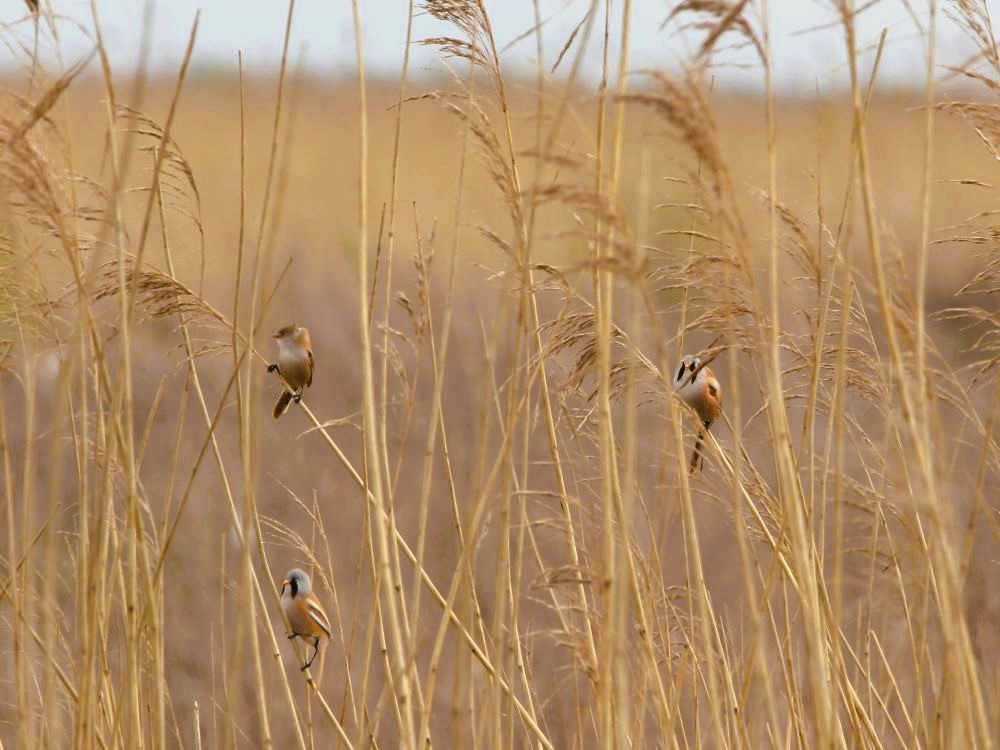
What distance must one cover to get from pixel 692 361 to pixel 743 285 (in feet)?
2.88

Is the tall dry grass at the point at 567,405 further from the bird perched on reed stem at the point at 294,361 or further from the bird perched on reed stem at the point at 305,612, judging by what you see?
the bird perched on reed stem at the point at 294,361

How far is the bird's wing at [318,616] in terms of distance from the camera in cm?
285

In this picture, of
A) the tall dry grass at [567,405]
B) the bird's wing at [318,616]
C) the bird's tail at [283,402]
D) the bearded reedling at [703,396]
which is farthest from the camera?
the bird's tail at [283,402]

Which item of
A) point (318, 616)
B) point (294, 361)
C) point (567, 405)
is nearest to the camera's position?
point (567, 405)

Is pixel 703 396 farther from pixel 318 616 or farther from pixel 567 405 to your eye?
pixel 318 616

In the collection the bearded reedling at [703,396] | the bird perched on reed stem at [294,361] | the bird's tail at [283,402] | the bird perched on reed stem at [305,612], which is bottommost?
the bird perched on reed stem at [305,612]

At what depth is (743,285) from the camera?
6.05 feet

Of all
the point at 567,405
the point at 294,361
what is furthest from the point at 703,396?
the point at 294,361

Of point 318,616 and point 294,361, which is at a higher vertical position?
point 294,361

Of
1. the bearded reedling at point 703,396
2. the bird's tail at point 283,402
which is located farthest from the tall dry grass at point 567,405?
the bird's tail at point 283,402

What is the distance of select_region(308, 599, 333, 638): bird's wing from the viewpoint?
285 centimetres

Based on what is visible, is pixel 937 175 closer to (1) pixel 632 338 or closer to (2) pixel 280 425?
(2) pixel 280 425

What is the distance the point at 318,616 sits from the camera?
2908 mm

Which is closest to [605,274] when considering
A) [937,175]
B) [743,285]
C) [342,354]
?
[743,285]
